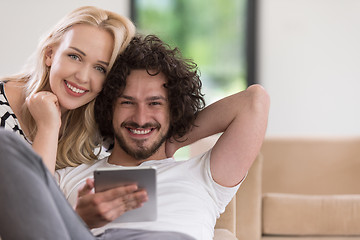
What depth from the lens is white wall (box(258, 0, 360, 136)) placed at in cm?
499

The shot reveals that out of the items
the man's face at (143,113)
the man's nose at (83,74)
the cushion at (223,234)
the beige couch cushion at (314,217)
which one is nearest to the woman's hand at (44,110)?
the man's nose at (83,74)

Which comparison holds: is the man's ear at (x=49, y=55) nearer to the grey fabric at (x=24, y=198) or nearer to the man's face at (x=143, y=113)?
the man's face at (x=143, y=113)

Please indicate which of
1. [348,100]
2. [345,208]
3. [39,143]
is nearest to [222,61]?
[348,100]

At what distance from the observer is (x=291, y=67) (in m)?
5.01

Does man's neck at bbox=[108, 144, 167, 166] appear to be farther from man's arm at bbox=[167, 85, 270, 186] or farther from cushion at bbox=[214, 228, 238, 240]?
cushion at bbox=[214, 228, 238, 240]

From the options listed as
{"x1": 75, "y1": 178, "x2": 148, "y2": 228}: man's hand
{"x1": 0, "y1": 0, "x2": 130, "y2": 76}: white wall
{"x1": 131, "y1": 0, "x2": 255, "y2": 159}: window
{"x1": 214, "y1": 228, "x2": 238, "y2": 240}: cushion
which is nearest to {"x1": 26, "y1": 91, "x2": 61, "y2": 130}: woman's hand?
{"x1": 75, "y1": 178, "x2": 148, "y2": 228}: man's hand

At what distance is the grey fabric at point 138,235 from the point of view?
1.66m

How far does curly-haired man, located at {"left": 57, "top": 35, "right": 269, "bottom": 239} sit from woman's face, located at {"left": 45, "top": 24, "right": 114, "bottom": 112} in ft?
0.17

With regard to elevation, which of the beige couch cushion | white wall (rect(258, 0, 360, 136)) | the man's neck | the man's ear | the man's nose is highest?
the man's ear

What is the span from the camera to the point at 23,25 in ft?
15.9

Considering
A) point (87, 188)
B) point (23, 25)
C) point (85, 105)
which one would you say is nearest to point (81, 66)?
point (85, 105)

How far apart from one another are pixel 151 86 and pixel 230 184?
1.40 feet

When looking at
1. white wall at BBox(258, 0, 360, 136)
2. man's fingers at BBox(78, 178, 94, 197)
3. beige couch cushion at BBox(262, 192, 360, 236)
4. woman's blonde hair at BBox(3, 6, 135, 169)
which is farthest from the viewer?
white wall at BBox(258, 0, 360, 136)

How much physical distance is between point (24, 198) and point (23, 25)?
375cm
